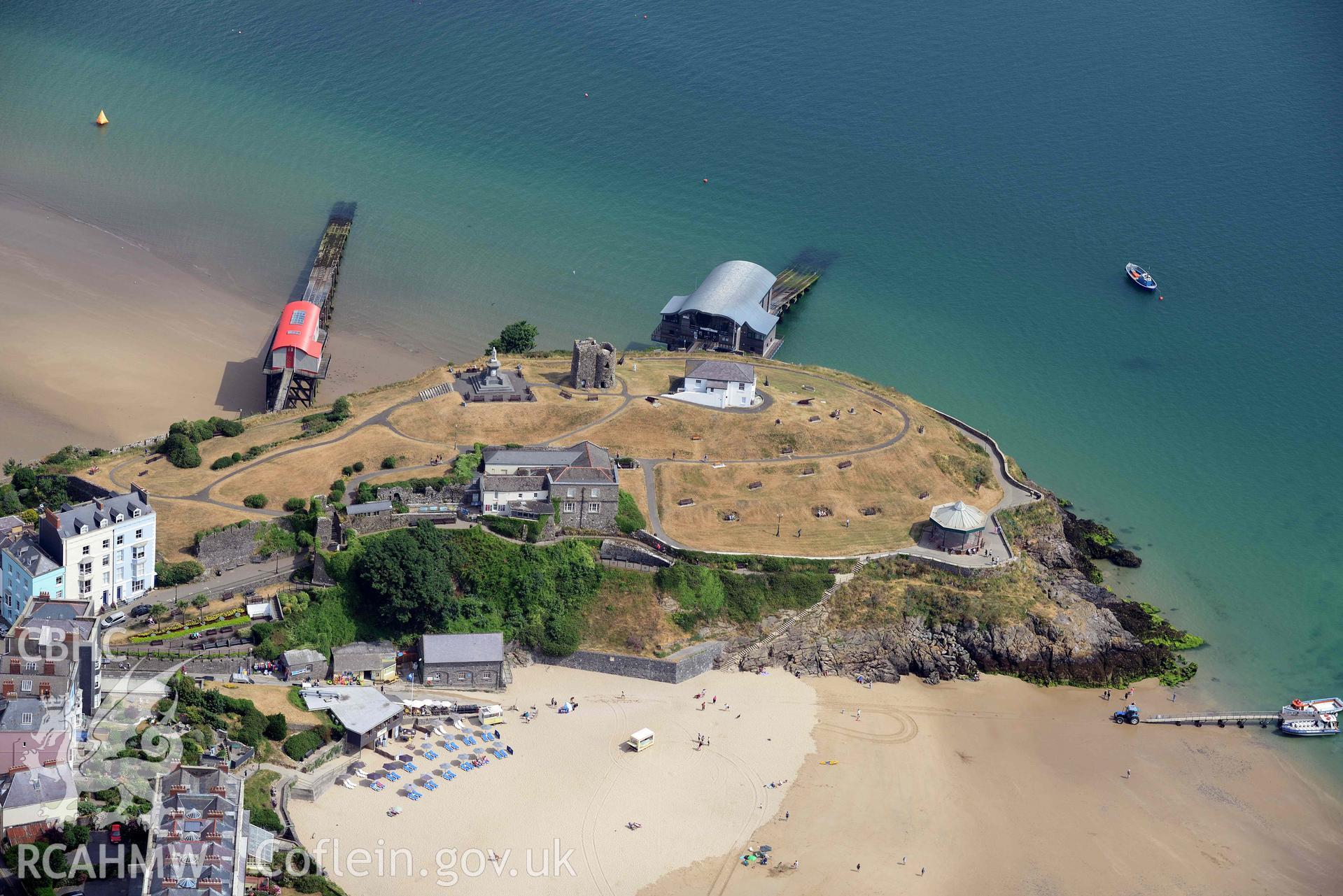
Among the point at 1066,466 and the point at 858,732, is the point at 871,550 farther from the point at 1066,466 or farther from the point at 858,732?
the point at 1066,466

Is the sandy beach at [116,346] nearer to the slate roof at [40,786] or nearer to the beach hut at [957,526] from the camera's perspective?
the slate roof at [40,786]

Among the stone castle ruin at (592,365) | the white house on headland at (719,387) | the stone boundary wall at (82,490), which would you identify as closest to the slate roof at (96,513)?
→ the stone boundary wall at (82,490)

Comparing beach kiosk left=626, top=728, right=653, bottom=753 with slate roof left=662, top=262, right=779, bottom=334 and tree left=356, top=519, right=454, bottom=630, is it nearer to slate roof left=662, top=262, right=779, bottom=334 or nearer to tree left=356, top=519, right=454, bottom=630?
tree left=356, top=519, right=454, bottom=630

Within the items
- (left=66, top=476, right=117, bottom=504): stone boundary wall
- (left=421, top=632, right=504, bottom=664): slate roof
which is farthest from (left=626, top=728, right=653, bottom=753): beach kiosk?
(left=66, top=476, right=117, bottom=504): stone boundary wall

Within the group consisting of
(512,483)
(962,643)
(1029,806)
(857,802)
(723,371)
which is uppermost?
(723,371)

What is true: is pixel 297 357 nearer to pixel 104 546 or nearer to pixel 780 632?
pixel 104 546

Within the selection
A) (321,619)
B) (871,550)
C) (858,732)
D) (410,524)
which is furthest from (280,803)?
(871,550)

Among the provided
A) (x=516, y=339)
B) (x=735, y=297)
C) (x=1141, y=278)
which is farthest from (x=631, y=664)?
(x=1141, y=278)
